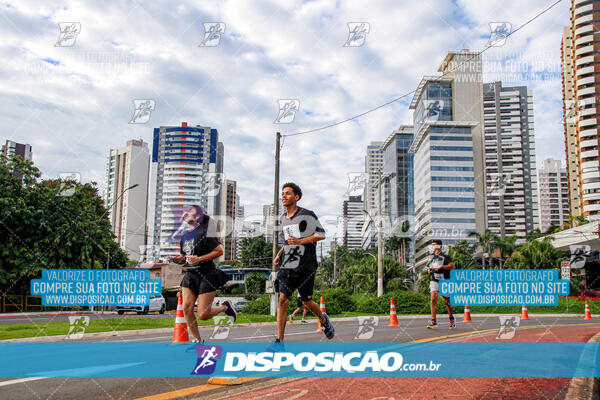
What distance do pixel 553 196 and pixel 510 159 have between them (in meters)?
24.4

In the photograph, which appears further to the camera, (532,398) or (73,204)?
(73,204)

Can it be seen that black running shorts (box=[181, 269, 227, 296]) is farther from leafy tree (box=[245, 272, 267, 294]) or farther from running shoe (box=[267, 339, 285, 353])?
leafy tree (box=[245, 272, 267, 294])

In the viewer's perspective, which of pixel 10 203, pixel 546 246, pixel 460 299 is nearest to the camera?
pixel 460 299

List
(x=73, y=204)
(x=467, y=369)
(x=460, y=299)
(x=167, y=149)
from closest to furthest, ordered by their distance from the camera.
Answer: (x=467, y=369) < (x=460, y=299) < (x=73, y=204) < (x=167, y=149)

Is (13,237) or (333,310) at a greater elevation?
(13,237)

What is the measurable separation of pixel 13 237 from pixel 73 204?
4.44m

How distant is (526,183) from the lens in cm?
17512

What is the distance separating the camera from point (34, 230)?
26.8 meters

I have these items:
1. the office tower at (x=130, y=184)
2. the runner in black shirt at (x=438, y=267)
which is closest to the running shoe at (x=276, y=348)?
the runner in black shirt at (x=438, y=267)

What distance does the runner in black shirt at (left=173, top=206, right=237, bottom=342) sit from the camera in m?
4.98

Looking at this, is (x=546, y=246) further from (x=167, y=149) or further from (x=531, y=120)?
(x=531, y=120)

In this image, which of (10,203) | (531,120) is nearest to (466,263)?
(10,203)

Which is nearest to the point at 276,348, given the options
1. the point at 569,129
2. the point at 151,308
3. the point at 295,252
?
the point at 295,252

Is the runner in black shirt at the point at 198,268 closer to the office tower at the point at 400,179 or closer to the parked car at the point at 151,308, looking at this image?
the parked car at the point at 151,308
